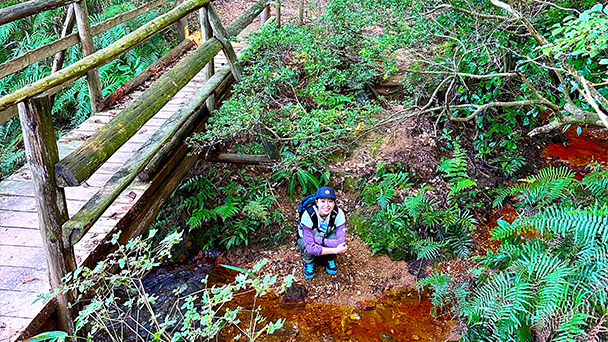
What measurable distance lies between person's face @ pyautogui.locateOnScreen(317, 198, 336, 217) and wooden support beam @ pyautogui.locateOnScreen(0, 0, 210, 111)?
2.42 m

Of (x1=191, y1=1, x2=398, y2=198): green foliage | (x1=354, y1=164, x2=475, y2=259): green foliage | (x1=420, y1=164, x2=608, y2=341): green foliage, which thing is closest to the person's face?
(x1=191, y1=1, x2=398, y2=198): green foliage

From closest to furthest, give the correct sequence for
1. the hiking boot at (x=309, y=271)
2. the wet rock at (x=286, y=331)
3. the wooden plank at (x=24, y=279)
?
1. the wooden plank at (x=24, y=279)
2. the wet rock at (x=286, y=331)
3. the hiking boot at (x=309, y=271)

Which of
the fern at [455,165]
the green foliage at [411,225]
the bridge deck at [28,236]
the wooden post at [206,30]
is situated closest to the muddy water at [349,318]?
the green foliage at [411,225]

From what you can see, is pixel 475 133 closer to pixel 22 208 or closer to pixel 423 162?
pixel 423 162

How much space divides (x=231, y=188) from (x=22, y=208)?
2.87 m

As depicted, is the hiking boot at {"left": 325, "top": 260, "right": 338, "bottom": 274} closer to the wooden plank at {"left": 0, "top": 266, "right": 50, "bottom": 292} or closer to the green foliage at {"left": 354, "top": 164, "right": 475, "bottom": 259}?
the green foliage at {"left": 354, "top": 164, "right": 475, "bottom": 259}

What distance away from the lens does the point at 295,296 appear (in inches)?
203

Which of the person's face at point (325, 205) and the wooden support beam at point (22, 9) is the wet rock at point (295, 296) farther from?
the wooden support beam at point (22, 9)

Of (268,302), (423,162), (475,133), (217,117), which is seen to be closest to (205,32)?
(217,117)

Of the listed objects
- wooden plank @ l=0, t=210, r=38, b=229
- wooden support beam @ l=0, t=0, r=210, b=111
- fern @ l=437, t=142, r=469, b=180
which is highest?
wooden support beam @ l=0, t=0, r=210, b=111

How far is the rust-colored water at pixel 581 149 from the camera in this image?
290 inches

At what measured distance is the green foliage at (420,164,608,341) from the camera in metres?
3.58

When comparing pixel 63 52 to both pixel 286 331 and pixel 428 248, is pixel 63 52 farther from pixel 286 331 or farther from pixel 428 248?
pixel 428 248

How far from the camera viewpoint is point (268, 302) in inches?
203
